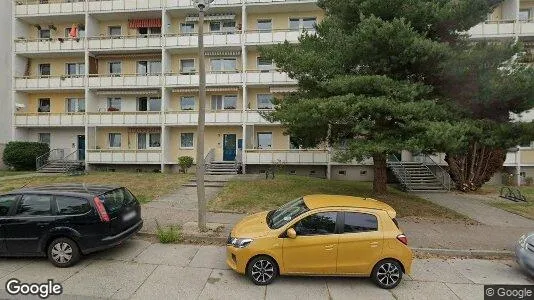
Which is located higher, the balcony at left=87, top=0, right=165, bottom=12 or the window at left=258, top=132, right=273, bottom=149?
the balcony at left=87, top=0, right=165, bottom=12

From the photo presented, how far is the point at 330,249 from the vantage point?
5059 millimetres

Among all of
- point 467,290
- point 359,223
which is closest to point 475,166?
point 467,290

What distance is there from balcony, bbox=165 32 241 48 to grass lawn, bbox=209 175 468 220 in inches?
415

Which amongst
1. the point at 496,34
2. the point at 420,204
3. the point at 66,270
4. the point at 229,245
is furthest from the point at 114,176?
the point at 496,34

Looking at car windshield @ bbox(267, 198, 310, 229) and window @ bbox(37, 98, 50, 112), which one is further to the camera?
window @ bbox(37, 98, 50, 112)

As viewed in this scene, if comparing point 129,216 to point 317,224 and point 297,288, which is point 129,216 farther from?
point 317,224

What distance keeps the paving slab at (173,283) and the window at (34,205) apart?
2602 mm

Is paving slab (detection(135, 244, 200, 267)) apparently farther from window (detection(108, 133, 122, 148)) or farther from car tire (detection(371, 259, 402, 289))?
window (detection(108, 133, 122, 148))

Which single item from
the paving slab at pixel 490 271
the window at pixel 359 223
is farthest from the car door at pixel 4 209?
the paving slab at pixel 490 271

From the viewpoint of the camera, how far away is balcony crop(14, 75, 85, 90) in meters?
21.9

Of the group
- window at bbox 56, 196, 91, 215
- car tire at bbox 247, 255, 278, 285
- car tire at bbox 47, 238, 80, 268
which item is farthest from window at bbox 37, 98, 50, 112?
car tire at bbox 247, 255, 278, 285

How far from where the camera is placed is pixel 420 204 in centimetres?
1159

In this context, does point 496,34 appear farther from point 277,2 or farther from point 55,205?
point 55,205

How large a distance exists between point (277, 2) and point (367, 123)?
14509 mm
